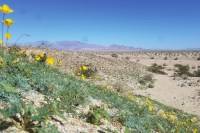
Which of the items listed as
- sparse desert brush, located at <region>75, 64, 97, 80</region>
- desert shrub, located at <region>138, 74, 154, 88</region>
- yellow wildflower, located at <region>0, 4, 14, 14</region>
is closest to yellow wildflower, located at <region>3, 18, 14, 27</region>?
yellow wildflower, located at <region>0, 4, 14, 14</region>

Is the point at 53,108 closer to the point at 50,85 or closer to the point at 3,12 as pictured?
the point at 50,85

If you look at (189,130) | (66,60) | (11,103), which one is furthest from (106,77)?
(11,103)

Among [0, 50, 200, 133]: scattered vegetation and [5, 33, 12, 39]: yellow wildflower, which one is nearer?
[0, 50, 200, 133]: scattered vegetation

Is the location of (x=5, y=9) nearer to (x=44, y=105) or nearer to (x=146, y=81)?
(x=44, y=105)

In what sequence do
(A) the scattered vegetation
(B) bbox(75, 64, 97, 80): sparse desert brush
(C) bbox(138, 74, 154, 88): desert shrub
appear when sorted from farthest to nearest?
1. (C) bbox(138, 74, 154, 88): desert shrub
2. (B) bbox(75, 64, 97, 80): sparse desert brush
3. (A) the scattered vegetation

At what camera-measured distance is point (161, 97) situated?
1938cm

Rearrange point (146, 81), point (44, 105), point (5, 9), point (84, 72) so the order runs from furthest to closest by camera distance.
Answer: point (146, 81), point (84, 72), point (5, 9), point (44, 105)

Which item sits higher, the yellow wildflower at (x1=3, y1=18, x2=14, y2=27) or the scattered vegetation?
the yellow wildflower at (x1=3, y1=18, x2=14, y2=27)

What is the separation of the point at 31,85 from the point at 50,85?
355 millimetres

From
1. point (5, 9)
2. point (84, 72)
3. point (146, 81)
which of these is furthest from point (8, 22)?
point (146, 81)

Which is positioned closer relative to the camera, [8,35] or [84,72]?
[8,35]

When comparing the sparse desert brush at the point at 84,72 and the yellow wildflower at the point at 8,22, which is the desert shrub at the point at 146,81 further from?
the yellow wildflower at the point at 8,22

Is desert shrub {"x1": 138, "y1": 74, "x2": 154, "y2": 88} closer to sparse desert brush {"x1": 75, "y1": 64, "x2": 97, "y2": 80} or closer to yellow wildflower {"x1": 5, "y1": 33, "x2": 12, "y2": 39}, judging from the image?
sparse desert brush {"x1": 75, "y1": 64, "x2": 97, "y2": 80}

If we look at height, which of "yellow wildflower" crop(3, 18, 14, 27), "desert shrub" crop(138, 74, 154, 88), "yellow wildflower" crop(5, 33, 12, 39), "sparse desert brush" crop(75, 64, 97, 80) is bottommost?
"desert shrub" crop(138, 74, 154, 88)
